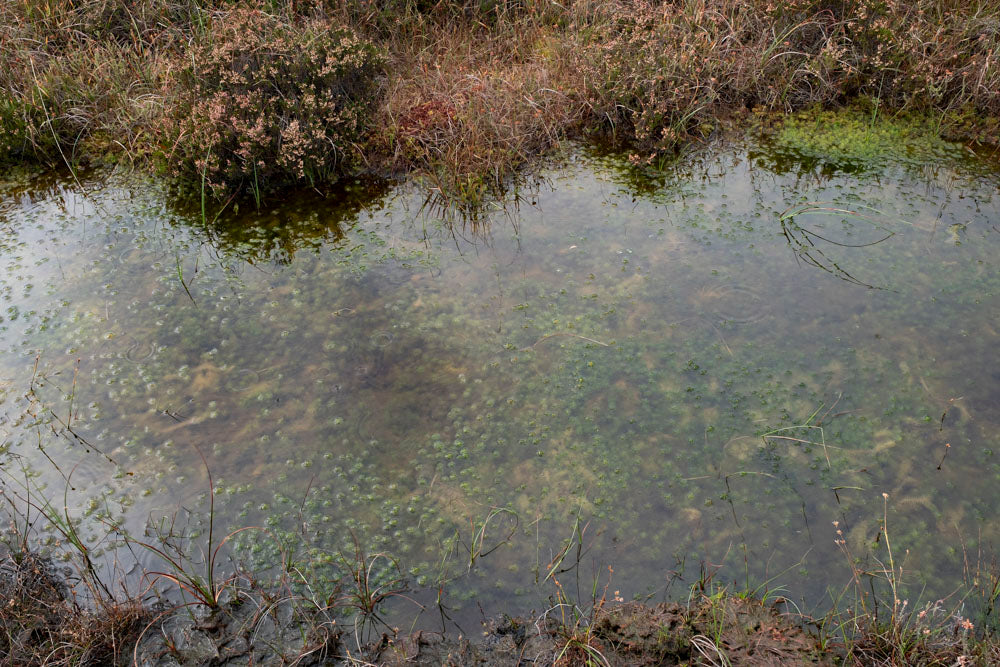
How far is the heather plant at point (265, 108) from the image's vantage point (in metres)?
3.96

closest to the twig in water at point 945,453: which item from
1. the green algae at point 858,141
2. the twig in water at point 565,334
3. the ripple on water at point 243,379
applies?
the twig in water at point 565,334

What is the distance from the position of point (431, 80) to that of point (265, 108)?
116 centimetres

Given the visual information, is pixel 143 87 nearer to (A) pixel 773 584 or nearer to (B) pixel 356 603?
(B) pixel 356 603

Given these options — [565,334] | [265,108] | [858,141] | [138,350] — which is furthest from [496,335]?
[858,141]

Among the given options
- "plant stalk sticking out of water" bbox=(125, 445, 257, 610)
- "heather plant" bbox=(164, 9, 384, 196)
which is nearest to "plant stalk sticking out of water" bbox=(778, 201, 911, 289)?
"heather plant" bbox=(164, 9, 384, 196)

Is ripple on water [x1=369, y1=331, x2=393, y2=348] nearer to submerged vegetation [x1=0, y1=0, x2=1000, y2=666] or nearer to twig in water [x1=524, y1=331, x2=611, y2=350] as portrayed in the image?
submerged vegetation [x1=0, y1=0, x2=1000, y2=666]

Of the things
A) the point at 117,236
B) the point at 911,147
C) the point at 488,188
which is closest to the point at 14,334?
the point at 117,236

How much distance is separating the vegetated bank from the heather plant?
13 millimetres

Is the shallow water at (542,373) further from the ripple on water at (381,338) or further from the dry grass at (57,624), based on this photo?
the dry grass at (57,624)

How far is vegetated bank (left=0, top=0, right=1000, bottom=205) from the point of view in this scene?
4.11m

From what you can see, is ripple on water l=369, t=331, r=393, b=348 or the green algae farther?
the green algae

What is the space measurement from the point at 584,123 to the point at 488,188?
983mm

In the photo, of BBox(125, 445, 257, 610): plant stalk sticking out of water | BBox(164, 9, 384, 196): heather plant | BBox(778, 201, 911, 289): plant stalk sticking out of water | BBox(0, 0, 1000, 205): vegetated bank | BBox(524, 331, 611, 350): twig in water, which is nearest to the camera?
BBox(125, 445, 257, 610): plant stalk sticking out of water

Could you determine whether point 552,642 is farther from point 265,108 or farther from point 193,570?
point 265,108
